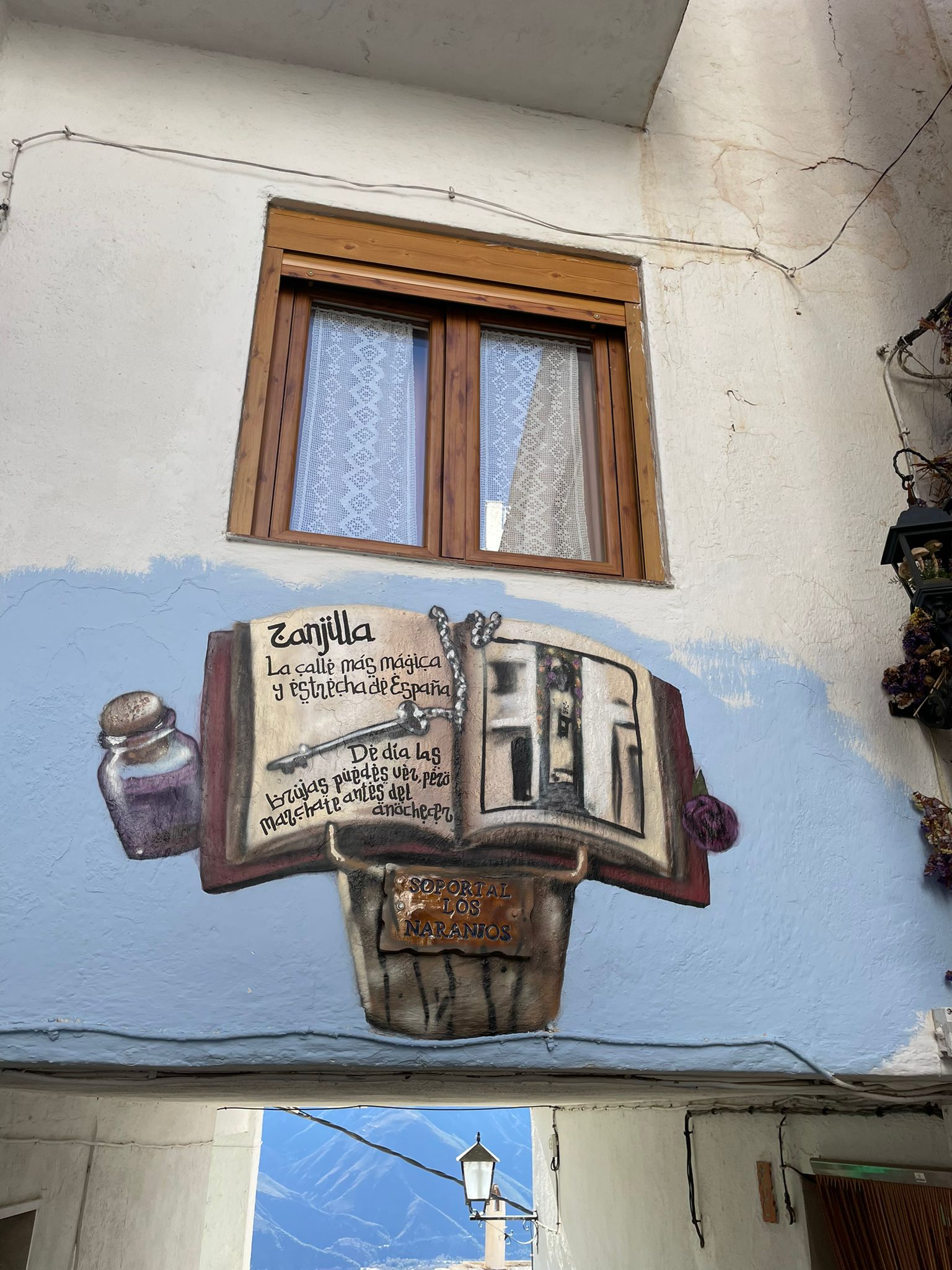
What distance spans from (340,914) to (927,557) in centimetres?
221

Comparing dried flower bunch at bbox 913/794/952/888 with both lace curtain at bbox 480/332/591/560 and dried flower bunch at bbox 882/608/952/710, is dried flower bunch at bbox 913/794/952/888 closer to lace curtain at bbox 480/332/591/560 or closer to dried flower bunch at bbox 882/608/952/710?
dried flower bunch at bbox 882/608/952/710

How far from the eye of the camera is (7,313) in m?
3.47

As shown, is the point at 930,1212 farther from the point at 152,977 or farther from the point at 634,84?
the point at 634,84

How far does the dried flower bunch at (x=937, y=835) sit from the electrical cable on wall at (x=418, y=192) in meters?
2.33

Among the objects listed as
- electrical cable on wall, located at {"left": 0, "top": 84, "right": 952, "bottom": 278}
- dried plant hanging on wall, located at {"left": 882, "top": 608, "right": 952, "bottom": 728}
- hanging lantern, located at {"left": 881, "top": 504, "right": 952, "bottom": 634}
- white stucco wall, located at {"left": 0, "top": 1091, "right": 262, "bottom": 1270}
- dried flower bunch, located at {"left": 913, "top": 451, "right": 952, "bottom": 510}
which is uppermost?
electrical cable on wall, located at {"left": 0, "top": 84, "right": 952, "bottom": 278}

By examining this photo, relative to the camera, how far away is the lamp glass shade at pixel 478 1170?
6656 millimetres

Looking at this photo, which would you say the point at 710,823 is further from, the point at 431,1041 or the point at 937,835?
the point at 431,1041

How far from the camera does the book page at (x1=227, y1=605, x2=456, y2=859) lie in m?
2.92

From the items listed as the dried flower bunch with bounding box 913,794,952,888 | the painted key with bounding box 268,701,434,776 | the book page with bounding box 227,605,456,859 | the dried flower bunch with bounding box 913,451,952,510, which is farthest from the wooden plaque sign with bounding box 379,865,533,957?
the dried flower bunch with bounding box 913,451,952,510

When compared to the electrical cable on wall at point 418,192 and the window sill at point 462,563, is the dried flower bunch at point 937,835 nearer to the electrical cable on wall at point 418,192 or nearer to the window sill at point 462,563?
the window sill at point 462,563

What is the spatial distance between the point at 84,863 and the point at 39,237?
7.60 ft

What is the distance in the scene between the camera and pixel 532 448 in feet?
12.7

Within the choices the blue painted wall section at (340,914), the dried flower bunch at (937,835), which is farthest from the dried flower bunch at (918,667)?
the dried flower bunch at (937,835)

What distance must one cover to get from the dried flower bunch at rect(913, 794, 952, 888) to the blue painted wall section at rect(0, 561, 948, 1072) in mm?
50
